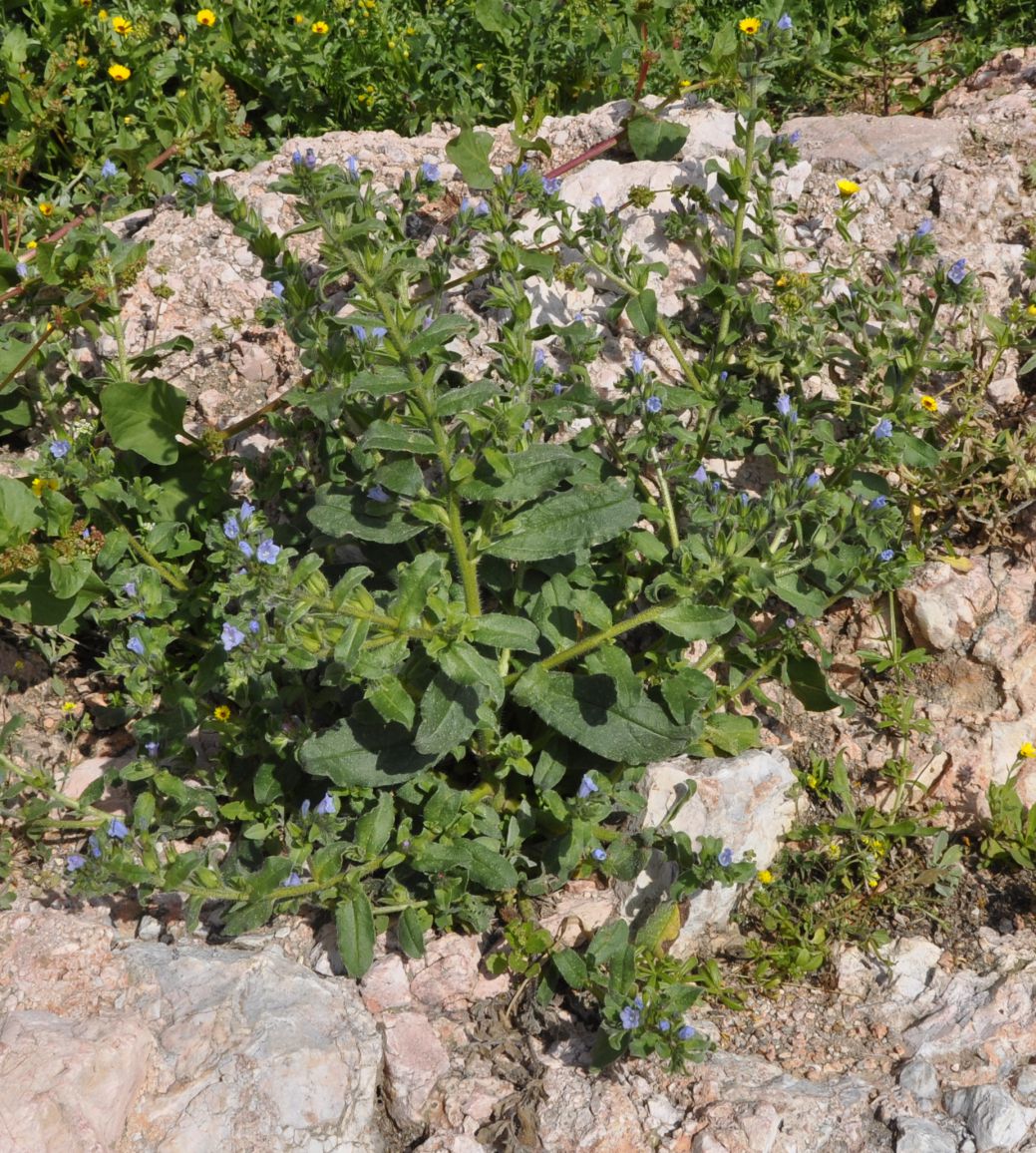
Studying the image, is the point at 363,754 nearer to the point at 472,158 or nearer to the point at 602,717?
the point at 602,717

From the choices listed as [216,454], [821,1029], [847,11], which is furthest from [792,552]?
[847,11]

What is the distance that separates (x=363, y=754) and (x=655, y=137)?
3.22m

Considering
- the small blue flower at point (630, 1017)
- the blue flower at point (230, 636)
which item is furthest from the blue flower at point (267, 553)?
the small blue flower at point (630, 1017)

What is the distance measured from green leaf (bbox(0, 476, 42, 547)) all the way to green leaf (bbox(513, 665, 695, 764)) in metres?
1.81

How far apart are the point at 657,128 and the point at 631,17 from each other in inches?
45.3

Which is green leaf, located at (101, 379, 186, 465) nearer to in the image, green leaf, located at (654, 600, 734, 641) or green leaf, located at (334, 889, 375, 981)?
green leaf, located at (334, 889, 375, 981)

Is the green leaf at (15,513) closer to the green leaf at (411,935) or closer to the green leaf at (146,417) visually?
the green leaf at (146,417)

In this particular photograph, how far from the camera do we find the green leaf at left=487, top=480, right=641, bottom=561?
3.90m

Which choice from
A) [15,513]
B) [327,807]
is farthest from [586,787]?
[15,513]

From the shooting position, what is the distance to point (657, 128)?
18.1ft

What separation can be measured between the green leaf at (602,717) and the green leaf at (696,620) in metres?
0.25

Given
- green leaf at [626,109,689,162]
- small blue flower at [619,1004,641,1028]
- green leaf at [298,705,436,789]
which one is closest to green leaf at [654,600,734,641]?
green leaf at [298,705,436,789]

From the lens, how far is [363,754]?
158 inches

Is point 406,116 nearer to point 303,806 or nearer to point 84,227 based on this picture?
point 84,227
